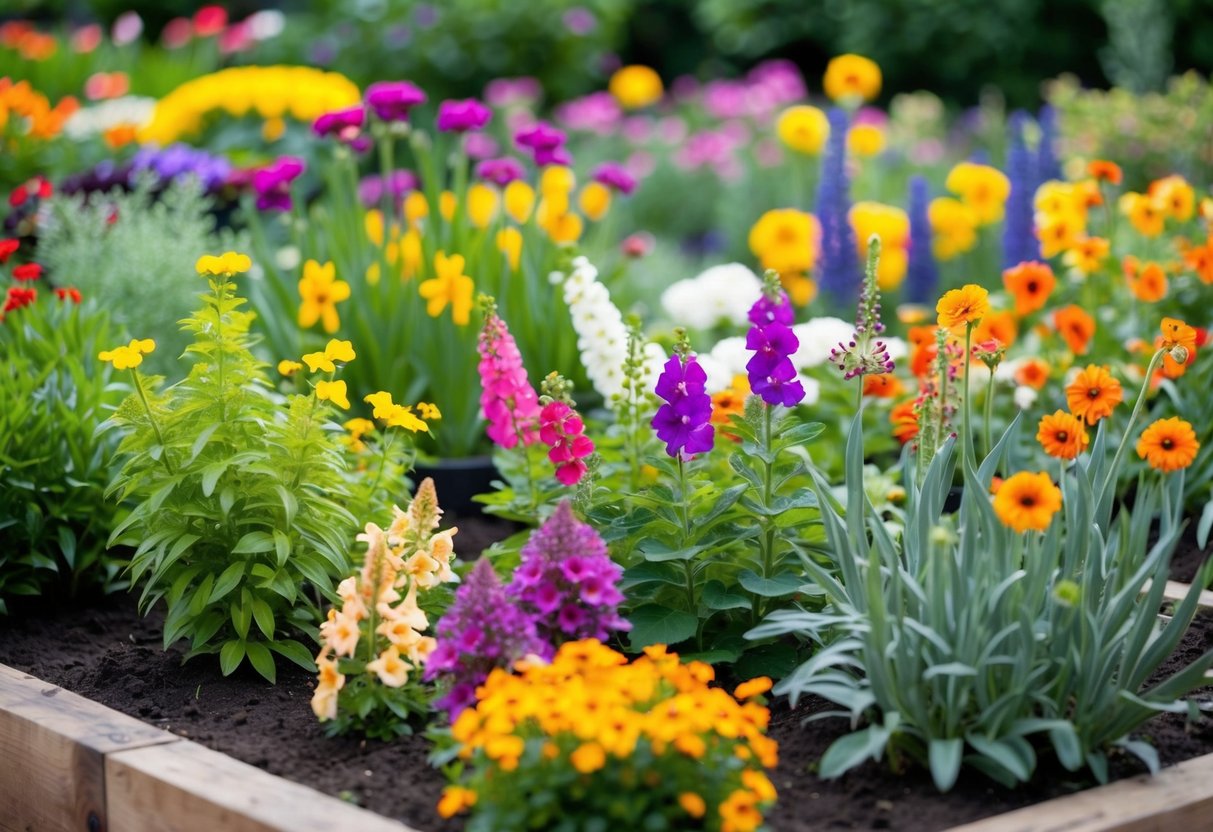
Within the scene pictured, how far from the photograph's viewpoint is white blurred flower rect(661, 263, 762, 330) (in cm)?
417

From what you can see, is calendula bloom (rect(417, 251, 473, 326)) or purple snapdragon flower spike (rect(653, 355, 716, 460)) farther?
calendula bloom (rect(417, 251, 473, 326))

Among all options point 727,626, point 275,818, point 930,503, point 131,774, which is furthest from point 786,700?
point 131,774

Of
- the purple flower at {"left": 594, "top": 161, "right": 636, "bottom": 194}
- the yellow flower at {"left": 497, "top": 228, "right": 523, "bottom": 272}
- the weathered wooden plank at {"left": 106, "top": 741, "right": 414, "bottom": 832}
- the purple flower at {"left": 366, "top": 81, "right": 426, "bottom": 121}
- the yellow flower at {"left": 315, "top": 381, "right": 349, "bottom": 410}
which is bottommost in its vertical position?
the weathered wooden plank at {"left": 106, "top": 741, "right": 414, "bottom": 832}

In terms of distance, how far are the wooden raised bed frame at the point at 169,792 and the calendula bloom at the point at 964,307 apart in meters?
0.80

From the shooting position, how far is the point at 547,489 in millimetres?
2875

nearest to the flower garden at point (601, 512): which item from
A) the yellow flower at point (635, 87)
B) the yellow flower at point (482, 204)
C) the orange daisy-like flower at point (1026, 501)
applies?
the orange daisy-like flower at point (1026, 501)

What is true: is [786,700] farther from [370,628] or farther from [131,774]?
[131,774]

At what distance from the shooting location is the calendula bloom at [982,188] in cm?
494

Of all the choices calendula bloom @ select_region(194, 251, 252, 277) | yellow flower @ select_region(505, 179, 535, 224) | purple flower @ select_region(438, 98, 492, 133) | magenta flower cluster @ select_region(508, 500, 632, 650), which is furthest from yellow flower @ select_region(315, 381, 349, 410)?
yellow flower @ select_region(505, 179, 535, 224)

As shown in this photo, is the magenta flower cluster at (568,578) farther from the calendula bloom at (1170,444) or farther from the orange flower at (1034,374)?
the orange flower at (1034,374)

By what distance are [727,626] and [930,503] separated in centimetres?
56

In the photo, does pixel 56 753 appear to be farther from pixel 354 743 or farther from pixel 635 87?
pixel 635 87

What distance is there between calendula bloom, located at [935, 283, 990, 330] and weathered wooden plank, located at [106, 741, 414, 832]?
1.23m

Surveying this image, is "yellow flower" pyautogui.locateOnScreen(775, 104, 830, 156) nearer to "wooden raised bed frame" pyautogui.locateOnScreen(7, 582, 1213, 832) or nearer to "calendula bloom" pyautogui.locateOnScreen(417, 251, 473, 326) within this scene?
"calendula bloom" pyautogui.locateOnScreen(417, 251, 473, 326)
